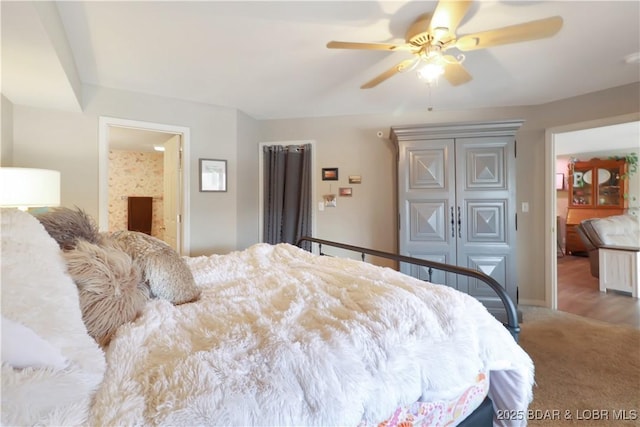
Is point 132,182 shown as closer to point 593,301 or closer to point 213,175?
point 213,175

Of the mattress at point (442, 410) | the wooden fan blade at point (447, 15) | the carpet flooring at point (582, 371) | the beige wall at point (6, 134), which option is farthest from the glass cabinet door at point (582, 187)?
the beige wall at point (6, 134)

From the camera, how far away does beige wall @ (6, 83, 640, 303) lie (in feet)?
8.65

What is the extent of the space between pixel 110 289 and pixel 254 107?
2.92 m

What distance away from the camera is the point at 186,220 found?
10.3 ft

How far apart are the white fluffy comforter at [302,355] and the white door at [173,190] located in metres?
2.35

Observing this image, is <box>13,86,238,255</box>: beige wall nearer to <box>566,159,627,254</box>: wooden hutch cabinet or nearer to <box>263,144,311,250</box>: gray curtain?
<box>263,144,311,250</box>: gray curtain

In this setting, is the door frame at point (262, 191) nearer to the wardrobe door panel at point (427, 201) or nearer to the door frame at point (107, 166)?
the door frame at point (107, 166)

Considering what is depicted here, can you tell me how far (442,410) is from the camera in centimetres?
93

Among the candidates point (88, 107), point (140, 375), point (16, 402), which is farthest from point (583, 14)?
point (88, 107)

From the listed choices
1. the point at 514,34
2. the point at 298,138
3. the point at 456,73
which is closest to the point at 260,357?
the point at 514,34

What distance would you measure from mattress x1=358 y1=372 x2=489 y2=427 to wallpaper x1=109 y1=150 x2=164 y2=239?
5524 millimetres

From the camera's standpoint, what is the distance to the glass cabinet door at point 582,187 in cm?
611

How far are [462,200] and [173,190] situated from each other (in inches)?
131

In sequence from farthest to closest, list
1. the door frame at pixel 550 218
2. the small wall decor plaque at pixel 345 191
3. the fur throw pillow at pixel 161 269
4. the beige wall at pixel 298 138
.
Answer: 1. the small wall decor plaque at pixel 345 191
2. the door frame at pixel 550 218
3. the beige wall at pixel 298 138
4. the fur throw pillow at pixel 161 269
